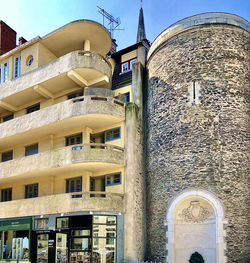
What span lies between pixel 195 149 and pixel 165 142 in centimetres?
227

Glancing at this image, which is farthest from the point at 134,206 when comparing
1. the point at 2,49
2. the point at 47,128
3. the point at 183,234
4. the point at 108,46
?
the point at 2,49

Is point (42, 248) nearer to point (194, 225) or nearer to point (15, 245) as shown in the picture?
point (15, 245)

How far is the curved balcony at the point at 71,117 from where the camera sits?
25688 millimetres

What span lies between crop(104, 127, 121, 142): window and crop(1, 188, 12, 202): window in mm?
9748

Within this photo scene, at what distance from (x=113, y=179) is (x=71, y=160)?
10.3ft

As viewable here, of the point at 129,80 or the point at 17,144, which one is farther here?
the point at 17,144

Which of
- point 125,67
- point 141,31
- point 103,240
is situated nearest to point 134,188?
point 103,240

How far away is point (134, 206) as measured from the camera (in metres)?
24.6

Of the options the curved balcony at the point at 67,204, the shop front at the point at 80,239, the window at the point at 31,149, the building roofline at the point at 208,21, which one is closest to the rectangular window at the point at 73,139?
the window at the point at 31,149

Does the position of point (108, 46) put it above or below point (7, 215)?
above

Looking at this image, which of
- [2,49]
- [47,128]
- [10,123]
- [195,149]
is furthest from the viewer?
[2,49]

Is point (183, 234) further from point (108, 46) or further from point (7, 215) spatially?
point (108, 46)

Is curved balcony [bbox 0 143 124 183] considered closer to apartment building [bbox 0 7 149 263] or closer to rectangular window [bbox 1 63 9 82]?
apartment building [bbox 0 7 149 263]

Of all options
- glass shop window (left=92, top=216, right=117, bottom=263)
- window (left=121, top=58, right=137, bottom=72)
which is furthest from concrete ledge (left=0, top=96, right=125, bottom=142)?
glass shop window (left=92, top=216, right=117, bottom=263)
